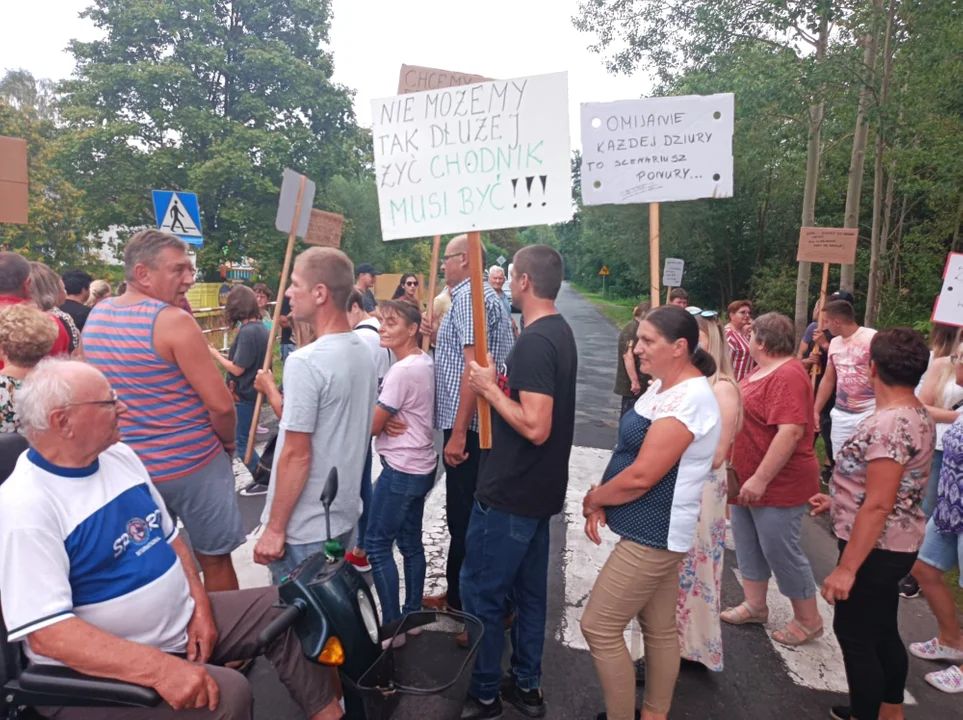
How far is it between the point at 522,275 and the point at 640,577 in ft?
4.31

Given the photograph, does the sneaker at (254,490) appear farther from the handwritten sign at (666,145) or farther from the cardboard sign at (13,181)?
the handwritten sign at (666,145)

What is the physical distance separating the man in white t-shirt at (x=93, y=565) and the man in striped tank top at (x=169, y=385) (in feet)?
1.70

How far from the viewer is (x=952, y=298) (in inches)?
161

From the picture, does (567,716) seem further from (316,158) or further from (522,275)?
(316,158)

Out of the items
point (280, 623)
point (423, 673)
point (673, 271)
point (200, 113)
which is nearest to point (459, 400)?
point (423, 673)

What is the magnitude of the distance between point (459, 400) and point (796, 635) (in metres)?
2.33

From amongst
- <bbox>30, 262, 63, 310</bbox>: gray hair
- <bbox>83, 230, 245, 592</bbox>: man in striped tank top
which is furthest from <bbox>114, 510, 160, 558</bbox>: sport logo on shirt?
<bbox>30, 262, 63, 310</bbox>: gray hair

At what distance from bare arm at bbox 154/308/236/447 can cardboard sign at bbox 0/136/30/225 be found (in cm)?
369

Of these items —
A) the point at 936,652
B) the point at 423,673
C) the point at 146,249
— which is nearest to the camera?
the point at 146,249

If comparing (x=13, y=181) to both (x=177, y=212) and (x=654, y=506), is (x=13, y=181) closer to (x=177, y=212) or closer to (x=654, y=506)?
(x=177, y=212)

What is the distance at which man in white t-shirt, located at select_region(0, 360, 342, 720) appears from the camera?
1.87 meters

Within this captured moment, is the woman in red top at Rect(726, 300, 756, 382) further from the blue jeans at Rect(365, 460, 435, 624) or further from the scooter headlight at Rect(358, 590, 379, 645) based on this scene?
the scooter headlight at Rect(358, 590, 379, 645)

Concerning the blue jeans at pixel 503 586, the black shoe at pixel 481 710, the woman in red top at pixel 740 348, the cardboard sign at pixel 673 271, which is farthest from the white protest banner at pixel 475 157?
the cardboard sign at pixel 673 271

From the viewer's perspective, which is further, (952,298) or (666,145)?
(952,298)
